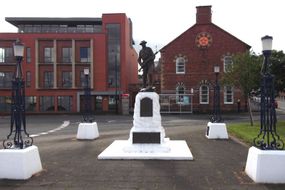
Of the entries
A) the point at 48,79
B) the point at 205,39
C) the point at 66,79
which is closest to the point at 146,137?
the point at 205,39

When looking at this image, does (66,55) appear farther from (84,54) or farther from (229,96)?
(229,96)

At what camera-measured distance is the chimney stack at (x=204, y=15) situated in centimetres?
4819

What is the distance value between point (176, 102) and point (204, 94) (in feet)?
12.3

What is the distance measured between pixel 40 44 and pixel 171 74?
1800cm

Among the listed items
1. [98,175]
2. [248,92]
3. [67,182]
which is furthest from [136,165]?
[248,92]

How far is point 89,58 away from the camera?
52.2m

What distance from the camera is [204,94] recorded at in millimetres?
48781

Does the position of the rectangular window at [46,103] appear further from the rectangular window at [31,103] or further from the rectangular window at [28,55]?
the rectangular window at [28,55]

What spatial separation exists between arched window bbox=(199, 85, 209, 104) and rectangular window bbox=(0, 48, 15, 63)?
25.1 metres

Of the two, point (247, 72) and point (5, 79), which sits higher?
point (5, 79)

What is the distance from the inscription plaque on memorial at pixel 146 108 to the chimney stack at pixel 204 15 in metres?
36.2

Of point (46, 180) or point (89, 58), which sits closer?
point (46, 180)

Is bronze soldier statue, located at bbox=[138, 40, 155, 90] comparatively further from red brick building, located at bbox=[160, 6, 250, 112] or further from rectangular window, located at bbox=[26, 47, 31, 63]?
rectangular window, located at bbox=[26, 47, 31, 63]

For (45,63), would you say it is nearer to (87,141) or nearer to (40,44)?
(40,44)
